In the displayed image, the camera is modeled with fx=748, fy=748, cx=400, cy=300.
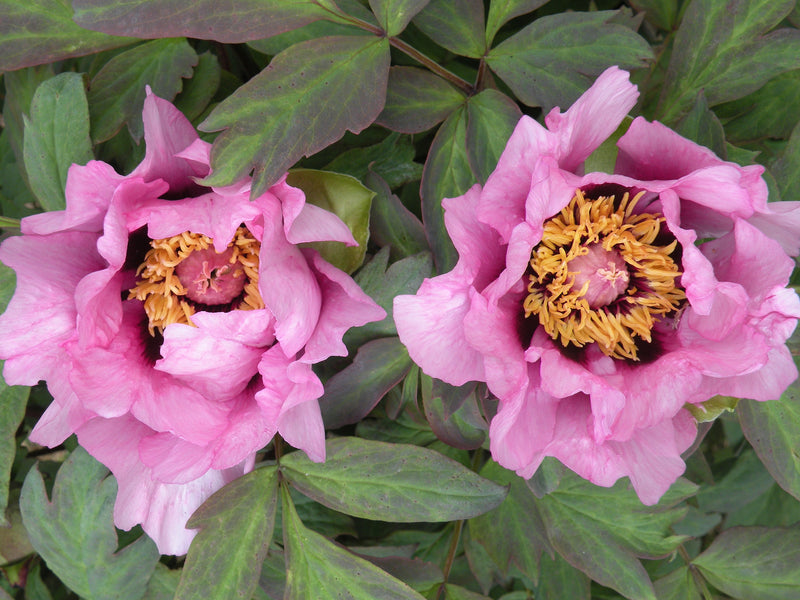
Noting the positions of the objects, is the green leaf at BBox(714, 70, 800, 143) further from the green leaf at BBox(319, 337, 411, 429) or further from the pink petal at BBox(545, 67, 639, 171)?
the green leaf at BBox(319, 337, 411, 429)

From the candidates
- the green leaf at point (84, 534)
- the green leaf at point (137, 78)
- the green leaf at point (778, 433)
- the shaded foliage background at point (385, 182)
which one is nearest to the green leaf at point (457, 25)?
the shaded foliage background at point (385, 182)

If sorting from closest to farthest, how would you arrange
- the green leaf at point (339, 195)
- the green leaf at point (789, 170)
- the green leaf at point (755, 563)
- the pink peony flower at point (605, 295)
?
the pink peony flower at point (605, 295), the green leaf at point (339, 195), the green leaf at point (789, 170), the green leaf at point (755, 563)

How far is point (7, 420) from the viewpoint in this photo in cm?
89

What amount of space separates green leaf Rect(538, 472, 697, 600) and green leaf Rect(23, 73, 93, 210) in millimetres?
708

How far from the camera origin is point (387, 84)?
0.78m

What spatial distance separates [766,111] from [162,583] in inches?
38.4

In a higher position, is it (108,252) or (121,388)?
(108,252)

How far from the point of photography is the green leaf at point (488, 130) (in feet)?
2.49

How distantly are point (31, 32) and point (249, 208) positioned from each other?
0.37 m

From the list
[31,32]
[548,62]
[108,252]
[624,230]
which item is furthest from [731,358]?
[31,32]

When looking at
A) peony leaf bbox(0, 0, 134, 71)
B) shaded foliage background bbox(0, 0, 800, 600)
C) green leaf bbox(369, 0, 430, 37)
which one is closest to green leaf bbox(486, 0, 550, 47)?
shaded foliage background bbox(0, 0, 800, 600)

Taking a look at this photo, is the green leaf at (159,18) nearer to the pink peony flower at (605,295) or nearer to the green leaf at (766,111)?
the pink peony flower at (605,295)

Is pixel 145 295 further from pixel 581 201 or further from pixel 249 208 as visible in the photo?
pixel 581 201

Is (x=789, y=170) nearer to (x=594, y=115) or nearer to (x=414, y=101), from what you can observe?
(x=594, y=115)
